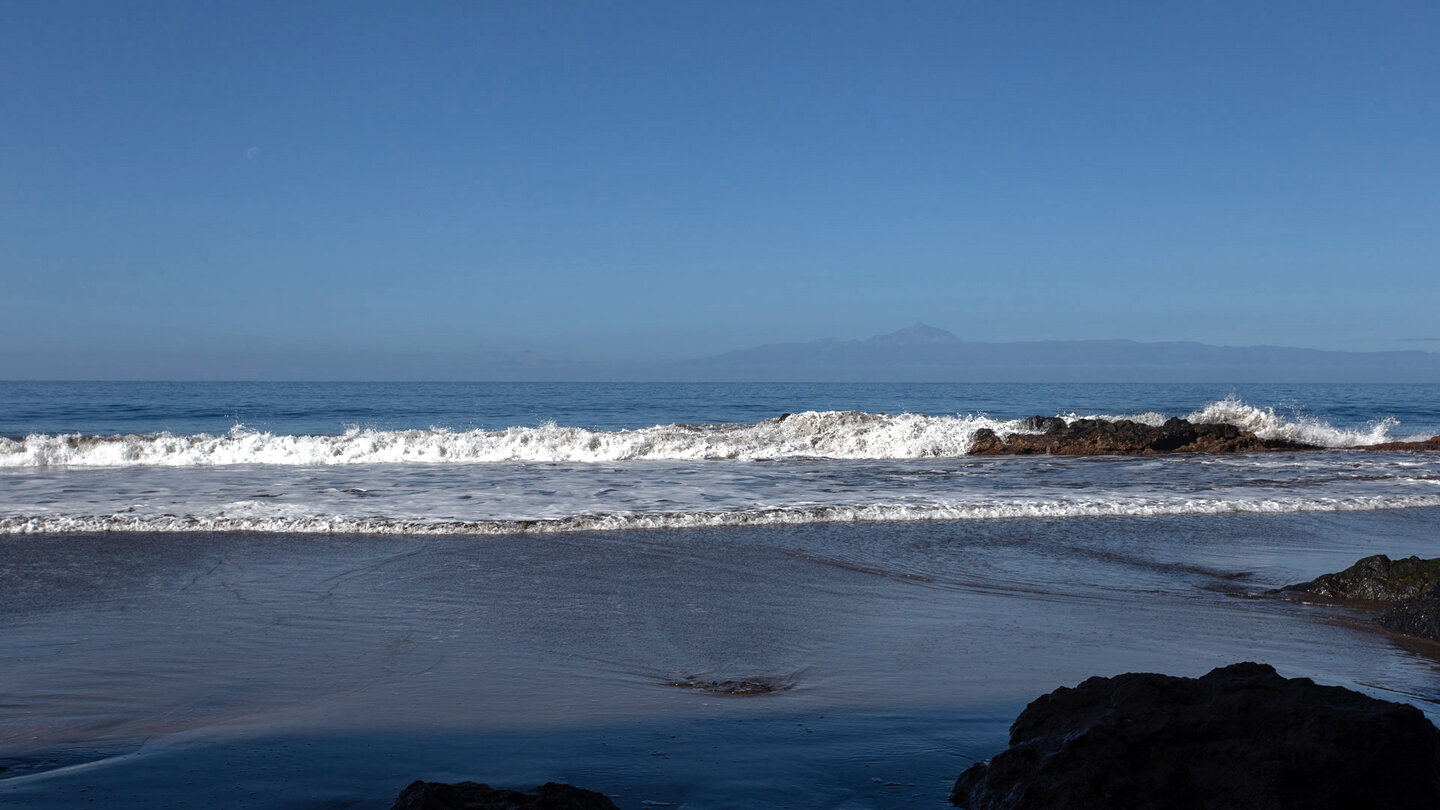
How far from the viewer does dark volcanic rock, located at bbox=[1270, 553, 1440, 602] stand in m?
6.17

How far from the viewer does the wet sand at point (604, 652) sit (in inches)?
130

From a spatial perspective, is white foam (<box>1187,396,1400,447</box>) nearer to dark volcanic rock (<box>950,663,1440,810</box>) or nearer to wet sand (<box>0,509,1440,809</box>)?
wet sand (<box>0,509,1440,809</box>)

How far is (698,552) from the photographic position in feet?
26.6

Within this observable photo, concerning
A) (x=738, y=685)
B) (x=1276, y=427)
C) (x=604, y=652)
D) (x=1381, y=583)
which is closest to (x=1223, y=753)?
(x=738, y=685)

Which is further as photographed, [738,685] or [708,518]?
[708,518]

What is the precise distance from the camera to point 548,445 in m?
19.6

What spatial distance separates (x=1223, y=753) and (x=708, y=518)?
24.0 ft

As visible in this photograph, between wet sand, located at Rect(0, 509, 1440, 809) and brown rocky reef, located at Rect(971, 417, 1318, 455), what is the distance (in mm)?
10104

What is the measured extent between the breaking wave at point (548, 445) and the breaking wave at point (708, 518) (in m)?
7.50

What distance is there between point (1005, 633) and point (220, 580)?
18.0ft

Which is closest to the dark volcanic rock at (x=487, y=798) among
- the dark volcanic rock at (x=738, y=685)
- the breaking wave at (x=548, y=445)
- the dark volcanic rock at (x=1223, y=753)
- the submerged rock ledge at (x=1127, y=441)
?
the dark volcanic rock at (x=1223, y=753)

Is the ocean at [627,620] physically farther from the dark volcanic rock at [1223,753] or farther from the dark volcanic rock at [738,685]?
the dark volcanic rock at [1223,753]

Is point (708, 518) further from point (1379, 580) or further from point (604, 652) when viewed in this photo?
point (1379, 580)

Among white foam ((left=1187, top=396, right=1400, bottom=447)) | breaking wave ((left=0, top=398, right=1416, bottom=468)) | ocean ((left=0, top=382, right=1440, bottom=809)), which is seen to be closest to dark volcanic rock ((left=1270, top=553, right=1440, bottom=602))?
ocean ((left=0, top=382, right=1440, bottom=809))
